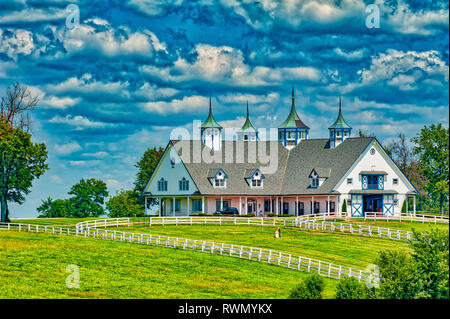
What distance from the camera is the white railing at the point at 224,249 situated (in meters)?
51.7

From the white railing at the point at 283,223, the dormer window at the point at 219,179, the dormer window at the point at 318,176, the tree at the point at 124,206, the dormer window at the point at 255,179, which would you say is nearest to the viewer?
the white railing at the point at 283,223

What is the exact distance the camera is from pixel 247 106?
95375mm

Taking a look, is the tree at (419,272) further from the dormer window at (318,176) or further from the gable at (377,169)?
the dormer window at (318,176)

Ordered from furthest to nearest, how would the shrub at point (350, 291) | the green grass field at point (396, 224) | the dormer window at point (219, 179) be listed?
1. the dormer window at point (219, 179)
2. the green grass field at point (396, 224)
3. the shrub at point (350, 291)

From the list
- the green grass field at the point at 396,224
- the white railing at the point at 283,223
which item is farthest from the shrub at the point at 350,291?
the green grass field at the point at 396,224

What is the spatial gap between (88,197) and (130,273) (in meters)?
57.6

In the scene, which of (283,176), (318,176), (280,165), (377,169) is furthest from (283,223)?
(280,165)

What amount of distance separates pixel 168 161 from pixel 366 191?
72.4ft

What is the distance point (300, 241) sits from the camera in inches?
2525

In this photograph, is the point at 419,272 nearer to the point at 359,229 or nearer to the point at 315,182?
the point at 359,229

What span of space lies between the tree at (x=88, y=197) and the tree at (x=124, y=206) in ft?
4.99

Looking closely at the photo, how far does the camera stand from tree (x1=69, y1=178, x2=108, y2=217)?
10612 cm
